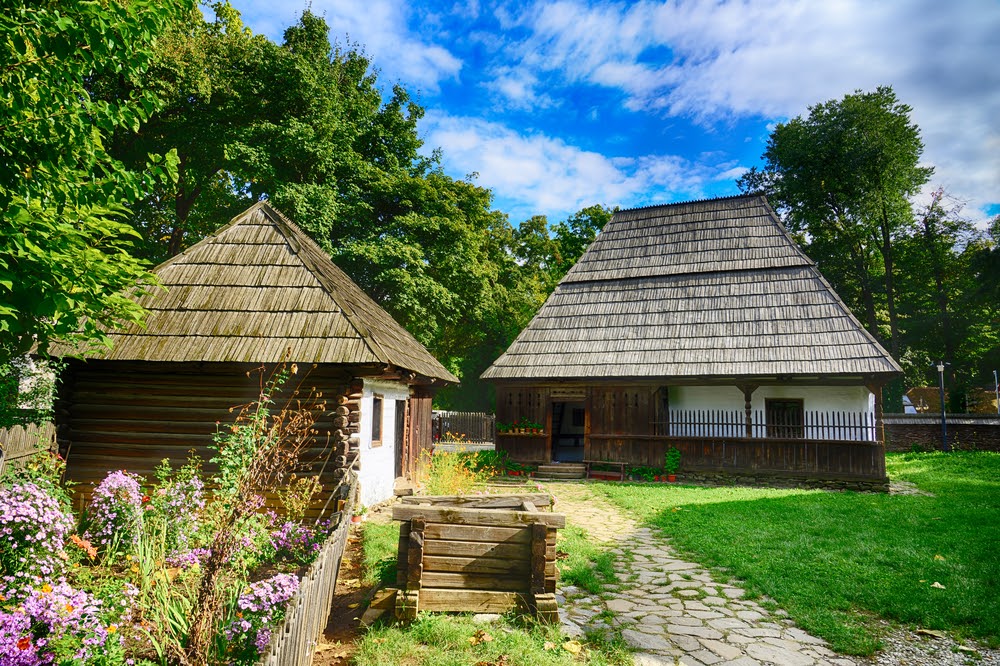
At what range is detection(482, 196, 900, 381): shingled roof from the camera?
46.3 feet

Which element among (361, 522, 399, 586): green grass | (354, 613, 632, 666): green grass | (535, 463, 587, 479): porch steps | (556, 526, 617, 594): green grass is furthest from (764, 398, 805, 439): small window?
(354, 613, 632, 666): green grass

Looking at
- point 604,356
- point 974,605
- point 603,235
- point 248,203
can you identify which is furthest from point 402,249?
point 974,605

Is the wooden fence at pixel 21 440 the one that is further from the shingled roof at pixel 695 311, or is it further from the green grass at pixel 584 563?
the shingled roof at pixel 695 311

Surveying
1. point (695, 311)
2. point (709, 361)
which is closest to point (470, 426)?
point (695, 311)

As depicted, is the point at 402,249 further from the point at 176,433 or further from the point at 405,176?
the point at 176,433

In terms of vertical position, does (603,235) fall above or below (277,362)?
above

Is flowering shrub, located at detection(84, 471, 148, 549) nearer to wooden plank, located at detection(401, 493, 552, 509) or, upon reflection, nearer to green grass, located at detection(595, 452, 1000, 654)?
wooden plank, located at detection(401, 493, 552, 509)

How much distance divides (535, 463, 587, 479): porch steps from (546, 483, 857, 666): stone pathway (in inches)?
324

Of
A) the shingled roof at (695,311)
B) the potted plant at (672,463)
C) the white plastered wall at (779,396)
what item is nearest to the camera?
the white plastered wall at (779,396)

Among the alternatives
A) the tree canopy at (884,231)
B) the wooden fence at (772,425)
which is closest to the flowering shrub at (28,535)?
the wooden fence at (772,425)

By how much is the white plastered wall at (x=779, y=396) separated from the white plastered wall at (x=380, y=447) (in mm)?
7565

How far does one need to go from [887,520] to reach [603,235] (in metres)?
12.7

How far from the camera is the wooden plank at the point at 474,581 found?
15.5ft

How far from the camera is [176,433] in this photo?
29.0 feet
